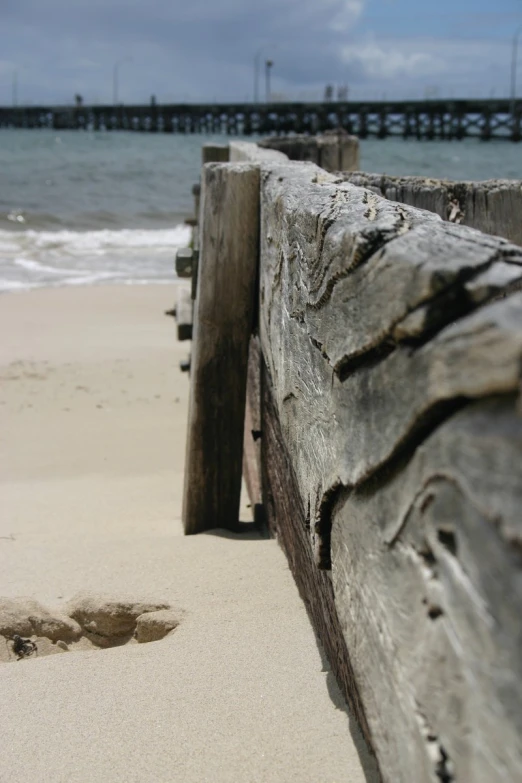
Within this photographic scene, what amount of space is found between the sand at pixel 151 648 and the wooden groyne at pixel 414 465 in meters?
0.14

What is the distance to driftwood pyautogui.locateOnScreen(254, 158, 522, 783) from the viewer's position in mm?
650

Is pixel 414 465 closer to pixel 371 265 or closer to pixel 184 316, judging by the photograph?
pixel 371 265

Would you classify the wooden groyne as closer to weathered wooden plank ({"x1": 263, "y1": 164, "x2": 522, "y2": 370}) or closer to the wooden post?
weathered wooden plank ({"x1": 263, "y1": 164, "x2": 522, "y2": 370})

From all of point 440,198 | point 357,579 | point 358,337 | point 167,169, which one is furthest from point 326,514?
point 167,169

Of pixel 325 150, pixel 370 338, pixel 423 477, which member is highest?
pixel 325 150

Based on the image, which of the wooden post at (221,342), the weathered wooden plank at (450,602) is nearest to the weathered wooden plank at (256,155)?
the wooden post at (221,342)

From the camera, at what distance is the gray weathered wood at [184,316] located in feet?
18.7

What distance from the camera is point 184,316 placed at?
6340 millimetres

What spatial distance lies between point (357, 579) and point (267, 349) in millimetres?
1270

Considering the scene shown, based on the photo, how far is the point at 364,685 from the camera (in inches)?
42.5

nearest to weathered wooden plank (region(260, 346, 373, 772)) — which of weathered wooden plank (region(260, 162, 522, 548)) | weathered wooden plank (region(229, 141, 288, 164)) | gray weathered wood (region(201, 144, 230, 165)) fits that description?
weathered wooden plank (region(260, 162, 522, 548))

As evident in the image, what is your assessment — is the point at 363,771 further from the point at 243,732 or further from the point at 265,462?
the point at 265,462

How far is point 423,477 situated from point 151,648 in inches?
52.3

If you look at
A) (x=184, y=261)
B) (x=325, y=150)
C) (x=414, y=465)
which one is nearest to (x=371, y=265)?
(x=414, y=465)
